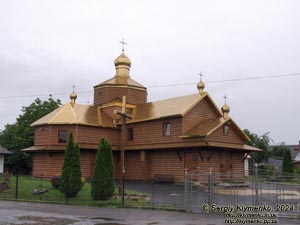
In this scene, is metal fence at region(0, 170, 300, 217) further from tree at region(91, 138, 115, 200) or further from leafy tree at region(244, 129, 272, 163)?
leafy tree at region(244, 129, 272, 163)

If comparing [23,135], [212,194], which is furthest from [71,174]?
[23,135]

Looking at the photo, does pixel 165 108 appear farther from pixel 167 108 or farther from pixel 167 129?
pixel 167 129

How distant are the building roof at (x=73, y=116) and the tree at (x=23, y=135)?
11688mm

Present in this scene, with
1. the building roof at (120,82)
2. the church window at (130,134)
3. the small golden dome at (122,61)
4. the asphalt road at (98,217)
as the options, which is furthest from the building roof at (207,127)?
the asphalt road at (98,217)

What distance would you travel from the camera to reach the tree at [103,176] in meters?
21.6

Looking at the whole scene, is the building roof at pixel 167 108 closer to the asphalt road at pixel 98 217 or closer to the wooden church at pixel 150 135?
the wooden church at pixel 150 135

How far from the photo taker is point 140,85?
129 ft

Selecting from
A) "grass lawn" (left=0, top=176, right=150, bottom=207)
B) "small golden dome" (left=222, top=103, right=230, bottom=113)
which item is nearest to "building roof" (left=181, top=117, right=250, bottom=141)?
"small golden dome" (left=222, top=103, right=230, bottom=113)

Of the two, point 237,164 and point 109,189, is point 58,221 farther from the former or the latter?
point 237,164

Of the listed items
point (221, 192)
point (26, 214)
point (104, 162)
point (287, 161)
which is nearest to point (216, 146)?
point (221, 192)

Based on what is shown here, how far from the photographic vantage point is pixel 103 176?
2188 centimetres

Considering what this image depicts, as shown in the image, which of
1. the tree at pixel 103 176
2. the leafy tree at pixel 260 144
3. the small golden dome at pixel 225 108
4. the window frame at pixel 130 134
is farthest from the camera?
the leafy tree at pixel 260 144

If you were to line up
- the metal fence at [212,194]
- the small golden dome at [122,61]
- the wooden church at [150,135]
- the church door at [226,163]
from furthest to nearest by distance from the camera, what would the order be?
the small golden dome at [122,61]
the church door at [226,163]
the wooden church at [150,135]
the metal fence at [212,194]

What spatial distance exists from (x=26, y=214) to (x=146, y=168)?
17905 mm
